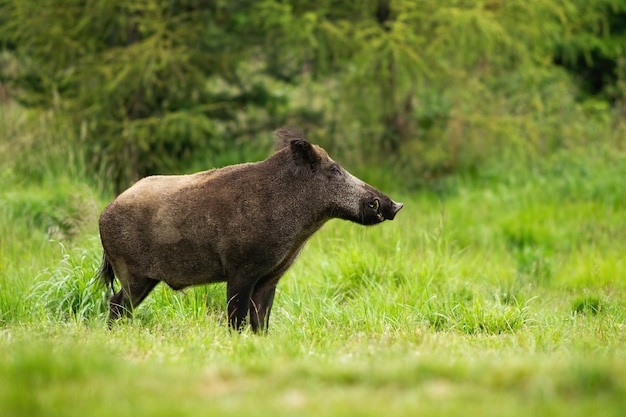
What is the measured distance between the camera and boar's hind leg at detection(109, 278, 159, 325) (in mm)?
7281

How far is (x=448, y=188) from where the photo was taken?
14.8 m

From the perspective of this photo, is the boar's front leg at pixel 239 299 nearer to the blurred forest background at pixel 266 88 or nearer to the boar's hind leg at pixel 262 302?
the boar's hind leg at pixel 262 302

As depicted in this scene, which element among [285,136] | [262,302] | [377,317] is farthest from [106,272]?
[377,317]

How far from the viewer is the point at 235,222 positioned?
696 cm

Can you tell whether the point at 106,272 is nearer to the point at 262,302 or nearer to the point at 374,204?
the point at 262,302

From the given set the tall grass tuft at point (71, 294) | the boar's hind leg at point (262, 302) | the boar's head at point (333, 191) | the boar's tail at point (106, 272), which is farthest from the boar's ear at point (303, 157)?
the tall grass tuft at point (71, 294)

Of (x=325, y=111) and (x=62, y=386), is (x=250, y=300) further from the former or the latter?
(x=325, y=111)

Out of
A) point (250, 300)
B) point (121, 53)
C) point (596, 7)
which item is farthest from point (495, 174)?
point (250, 300)

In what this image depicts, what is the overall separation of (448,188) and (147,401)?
11.2 metres

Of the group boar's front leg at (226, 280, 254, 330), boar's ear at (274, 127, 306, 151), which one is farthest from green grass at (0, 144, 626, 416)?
boar's ear at (274, 127, 306, 151)

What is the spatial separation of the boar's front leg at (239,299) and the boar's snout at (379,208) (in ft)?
3.75

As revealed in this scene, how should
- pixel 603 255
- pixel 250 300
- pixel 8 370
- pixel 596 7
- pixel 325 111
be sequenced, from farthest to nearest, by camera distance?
pixel 596 7
pixel 325 111
pixel 603 255
pixel 250 300
pixel 8 370

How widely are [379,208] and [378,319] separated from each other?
3.07 ft

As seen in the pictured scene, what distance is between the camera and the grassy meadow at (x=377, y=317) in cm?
420
